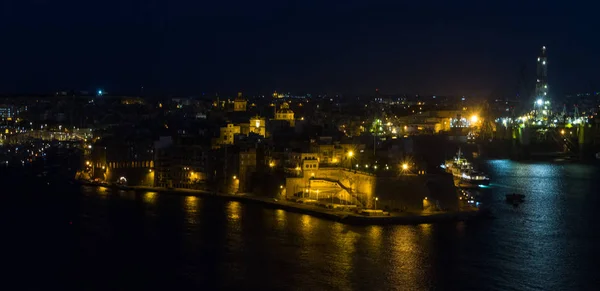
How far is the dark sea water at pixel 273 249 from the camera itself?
776 cm

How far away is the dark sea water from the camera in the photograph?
25.5 ft

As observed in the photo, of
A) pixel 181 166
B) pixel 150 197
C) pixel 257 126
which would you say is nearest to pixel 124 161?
pixel 181 166

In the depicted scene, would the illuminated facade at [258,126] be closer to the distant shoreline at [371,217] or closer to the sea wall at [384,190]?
the sea wall at [384,190]

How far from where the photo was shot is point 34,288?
749cm

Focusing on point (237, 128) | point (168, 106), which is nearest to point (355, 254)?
point (237, 128)

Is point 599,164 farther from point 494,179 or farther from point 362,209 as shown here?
point 362,209

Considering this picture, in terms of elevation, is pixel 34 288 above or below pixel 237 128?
below

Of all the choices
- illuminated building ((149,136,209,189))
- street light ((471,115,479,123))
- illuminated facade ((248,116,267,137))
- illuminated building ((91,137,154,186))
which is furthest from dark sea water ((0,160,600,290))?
street light ((471,115,479,123))

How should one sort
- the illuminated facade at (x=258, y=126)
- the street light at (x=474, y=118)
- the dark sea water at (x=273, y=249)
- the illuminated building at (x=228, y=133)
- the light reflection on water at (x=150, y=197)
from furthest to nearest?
1. the street light at (x=474, y=118)
2. the illuminated facade at (x=258, y=126)
3. the illuminated building at (x=228, y=133)
4. the light reflection on water at (x=150, y=197)
5. the dark sea water at (x=273, y=249)

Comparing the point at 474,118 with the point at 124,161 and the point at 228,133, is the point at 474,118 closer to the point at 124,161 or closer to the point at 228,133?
the point at 228,133

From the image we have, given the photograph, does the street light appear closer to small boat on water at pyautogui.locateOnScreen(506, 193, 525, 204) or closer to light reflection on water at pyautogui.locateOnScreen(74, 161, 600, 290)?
small boat on water at pyautogui.locateOnScreen(506, 193, 525, 204)

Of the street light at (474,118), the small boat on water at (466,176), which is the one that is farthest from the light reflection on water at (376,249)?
the street light at (474,118)

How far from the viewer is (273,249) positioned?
8.96 meters

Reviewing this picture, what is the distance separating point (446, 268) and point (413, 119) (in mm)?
19929
